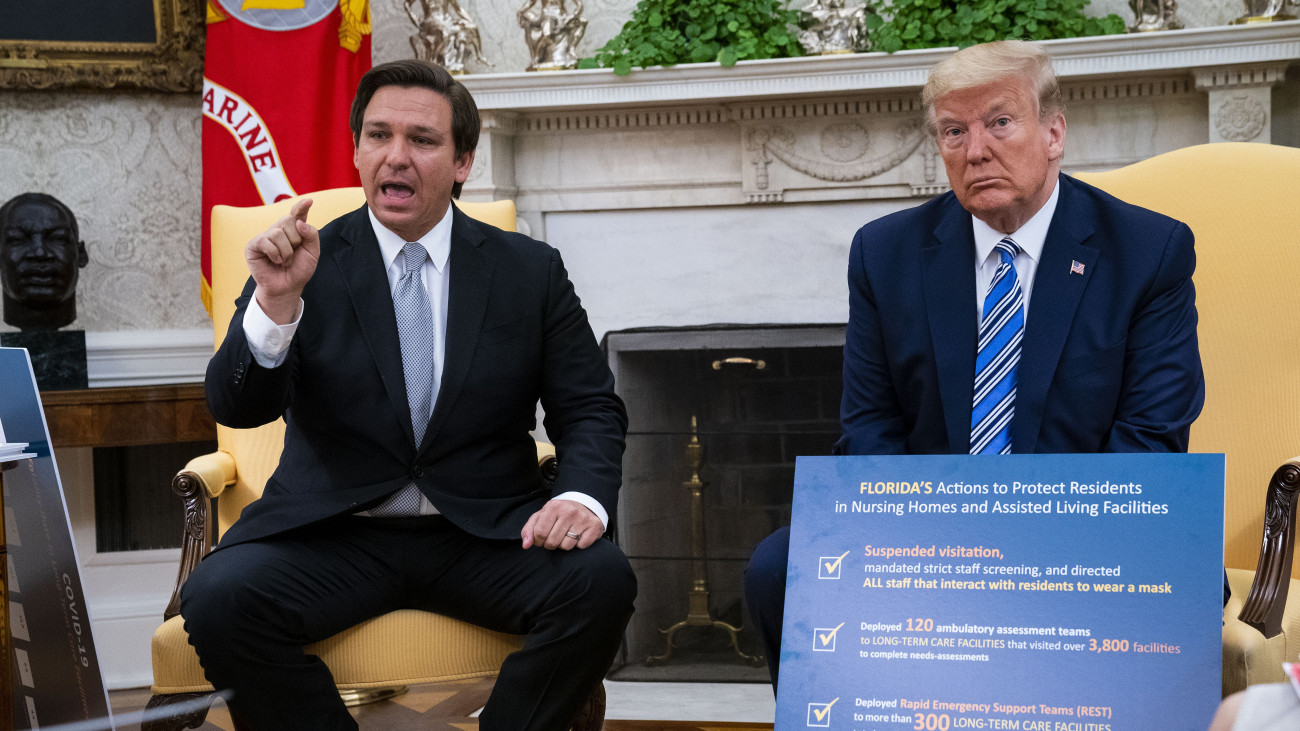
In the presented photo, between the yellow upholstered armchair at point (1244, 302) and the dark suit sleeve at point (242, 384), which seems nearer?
the dark suit sleeve at point (242, 384)

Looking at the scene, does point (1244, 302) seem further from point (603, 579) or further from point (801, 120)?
point (801, 120)

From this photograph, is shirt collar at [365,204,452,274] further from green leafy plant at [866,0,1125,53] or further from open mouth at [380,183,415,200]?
green leafy plant at [866,0,1125,53]

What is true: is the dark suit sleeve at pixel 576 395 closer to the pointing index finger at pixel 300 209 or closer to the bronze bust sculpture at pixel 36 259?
the pointing index finger at pixel 300 209

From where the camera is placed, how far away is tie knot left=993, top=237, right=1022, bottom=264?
1.69m

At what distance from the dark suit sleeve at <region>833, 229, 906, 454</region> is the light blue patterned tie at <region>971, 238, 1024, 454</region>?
153 millimetres

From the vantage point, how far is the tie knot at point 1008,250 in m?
1.69

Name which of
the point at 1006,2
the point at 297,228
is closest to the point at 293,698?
the point at 297,228

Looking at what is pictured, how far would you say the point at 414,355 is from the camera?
6.24ft

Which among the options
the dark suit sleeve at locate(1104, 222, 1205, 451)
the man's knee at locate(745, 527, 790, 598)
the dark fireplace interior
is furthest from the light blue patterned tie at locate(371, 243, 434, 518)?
the dark fireplace interior

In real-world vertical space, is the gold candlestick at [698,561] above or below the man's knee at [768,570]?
below

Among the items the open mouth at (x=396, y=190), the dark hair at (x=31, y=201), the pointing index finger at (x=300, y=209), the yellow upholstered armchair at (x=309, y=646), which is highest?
the dark hair at (x=31, y=201)

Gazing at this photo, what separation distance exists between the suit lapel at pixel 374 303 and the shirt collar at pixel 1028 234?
38.3 inches

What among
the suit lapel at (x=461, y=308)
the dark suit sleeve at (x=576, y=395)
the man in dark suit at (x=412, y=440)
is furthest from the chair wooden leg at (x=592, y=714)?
the suit lapel at (x=461, y=308)

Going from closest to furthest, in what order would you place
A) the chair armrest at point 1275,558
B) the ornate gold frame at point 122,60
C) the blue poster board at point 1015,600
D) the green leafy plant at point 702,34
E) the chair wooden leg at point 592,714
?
the blue poster board at point 1015,600
the chair armrest at point 1275,558
the chair wooden leg at point 592,714
the green leafy plant at point 702,34
the ornate gold frame at point 122,60
